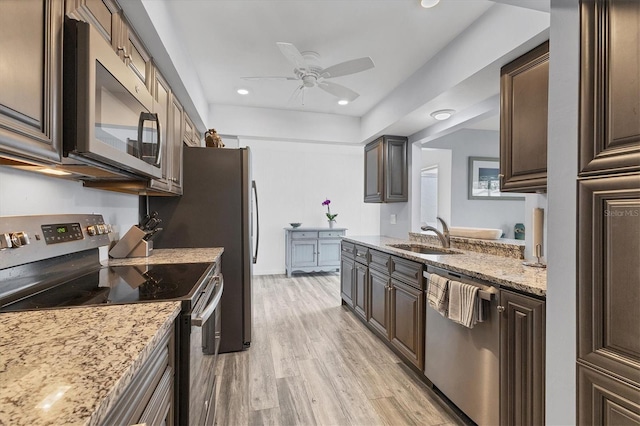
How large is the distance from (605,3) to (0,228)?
211 centimetres

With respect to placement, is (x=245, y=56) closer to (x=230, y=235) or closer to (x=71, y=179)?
(x=230, y=235)

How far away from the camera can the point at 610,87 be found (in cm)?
96

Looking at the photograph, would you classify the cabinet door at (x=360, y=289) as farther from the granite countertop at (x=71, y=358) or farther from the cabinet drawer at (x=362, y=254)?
the granite countertop at (x=71, y=358)

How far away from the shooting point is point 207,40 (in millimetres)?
2502

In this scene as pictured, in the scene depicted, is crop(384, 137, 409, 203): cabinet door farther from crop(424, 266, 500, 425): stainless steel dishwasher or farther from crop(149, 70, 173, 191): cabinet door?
crop(149, 70, 173, 191): cabinet door

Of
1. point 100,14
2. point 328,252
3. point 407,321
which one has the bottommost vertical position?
point 407,321

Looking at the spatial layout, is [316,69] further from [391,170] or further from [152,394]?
[152,394]

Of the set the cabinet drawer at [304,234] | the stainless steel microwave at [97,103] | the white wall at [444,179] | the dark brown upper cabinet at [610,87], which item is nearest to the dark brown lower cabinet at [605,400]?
the dark brown upper cabinet at [610,87]

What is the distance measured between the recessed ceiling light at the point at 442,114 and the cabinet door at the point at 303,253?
3267 millimetres

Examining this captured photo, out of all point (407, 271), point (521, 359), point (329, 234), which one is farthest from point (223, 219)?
point (329, 234)

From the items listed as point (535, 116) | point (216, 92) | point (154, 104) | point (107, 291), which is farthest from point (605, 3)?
point (216, 92)

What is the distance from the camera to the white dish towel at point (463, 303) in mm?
1606

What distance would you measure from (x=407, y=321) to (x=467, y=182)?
10.1 feet

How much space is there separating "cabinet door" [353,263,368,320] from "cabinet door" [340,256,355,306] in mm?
116
